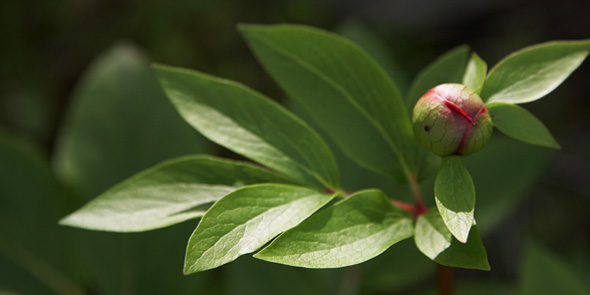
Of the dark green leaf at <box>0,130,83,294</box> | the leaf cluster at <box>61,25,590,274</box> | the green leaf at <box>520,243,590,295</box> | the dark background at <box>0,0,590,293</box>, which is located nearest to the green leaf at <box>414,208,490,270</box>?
the leaf cluster at <box>61,25,590,274</box>

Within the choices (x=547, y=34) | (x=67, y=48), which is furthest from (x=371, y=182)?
(x=67, y=48)

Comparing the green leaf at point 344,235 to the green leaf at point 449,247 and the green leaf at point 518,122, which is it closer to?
the green leaf at point 449,247

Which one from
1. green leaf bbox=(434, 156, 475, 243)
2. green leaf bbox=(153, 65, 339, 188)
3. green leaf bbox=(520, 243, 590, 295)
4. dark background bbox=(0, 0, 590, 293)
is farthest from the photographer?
dark background bbox=(0, 0, 590, 293)

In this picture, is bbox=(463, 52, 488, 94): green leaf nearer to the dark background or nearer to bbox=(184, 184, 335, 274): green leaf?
bbox=(184, 184, 335, 274): green leaf

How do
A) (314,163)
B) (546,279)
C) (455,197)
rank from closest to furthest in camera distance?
1. (455,197)
2. (314,163)
3. (546,279)

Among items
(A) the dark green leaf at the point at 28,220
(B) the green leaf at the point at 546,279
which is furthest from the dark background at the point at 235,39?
(B) the green leaf at the point at 546,279

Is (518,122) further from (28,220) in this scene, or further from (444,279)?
(28,220)

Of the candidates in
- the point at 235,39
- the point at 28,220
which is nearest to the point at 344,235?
the point at 28,220
